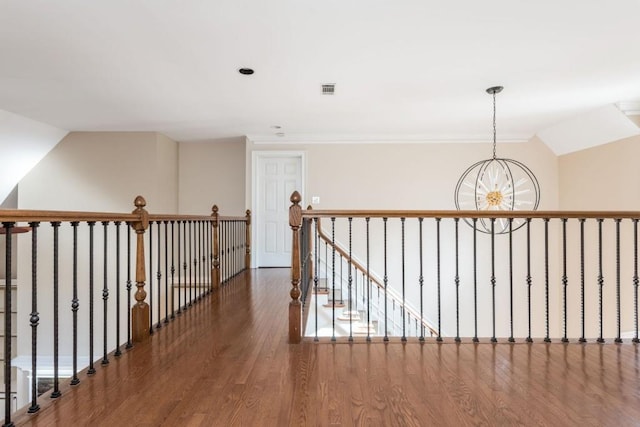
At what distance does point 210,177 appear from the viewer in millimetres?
6789

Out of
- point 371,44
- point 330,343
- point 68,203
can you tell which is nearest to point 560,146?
point 371,44

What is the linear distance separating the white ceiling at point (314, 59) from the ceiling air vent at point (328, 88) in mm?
89

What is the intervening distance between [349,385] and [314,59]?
2582 mm

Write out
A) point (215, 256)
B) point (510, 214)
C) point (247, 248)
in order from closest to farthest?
point (510, 214) < point (215, 256) < point (247, 248)

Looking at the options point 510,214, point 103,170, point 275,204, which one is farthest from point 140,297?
point 103,170

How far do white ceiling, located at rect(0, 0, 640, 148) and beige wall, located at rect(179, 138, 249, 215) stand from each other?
1.45 metres

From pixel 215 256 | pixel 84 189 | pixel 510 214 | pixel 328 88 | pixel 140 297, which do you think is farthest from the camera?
pixel 84 189

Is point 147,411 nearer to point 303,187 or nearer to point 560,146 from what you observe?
point 303,187

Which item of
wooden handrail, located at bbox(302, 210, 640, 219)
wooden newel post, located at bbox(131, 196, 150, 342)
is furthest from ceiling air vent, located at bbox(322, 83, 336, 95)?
wooden newel post, located at bbox(131, 196, 150, 342)

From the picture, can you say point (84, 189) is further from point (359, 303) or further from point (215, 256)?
point (359, 303)

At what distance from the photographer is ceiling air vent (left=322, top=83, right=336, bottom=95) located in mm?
3925

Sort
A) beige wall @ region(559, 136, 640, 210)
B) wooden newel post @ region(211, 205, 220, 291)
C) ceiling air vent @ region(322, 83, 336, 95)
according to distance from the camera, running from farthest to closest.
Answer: beige wall @ region(559, 136, 640, 210)
wooden newel post @ region(211, 205, 220, 291)
ceiling air vent @ region(322, 83, 336, 95)

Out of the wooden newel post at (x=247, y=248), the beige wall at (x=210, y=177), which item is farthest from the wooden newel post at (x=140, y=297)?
the beige wall at (x=210, y=177)

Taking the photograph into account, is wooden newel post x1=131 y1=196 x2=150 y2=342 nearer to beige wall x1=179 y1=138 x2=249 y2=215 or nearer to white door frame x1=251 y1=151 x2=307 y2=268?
white door frame x1=251 y1=151 x2=307 y2=268
